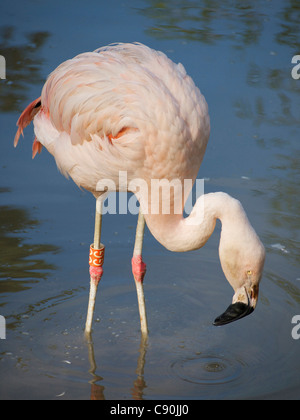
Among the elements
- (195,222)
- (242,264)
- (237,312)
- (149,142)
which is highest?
(149,142)

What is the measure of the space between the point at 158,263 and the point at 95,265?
637 millimetres

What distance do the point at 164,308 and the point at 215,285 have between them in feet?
1.27

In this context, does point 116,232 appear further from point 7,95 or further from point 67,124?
point 7,95

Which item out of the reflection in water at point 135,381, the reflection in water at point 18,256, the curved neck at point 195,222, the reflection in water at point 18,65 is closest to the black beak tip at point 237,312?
Answer: the curved neck at point 195,222

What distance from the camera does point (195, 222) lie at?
3414 mm

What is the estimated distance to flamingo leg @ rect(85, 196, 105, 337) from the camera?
3.91 m

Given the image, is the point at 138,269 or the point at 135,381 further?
the point at 138,269

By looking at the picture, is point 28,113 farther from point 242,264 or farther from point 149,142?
point 242,264

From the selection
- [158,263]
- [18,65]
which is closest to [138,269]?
[158,263]

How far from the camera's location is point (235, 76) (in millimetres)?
7164

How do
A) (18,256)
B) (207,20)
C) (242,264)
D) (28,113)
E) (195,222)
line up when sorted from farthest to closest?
(207,20) < (18,256) < (28,113) < (195,222) < (242,264)

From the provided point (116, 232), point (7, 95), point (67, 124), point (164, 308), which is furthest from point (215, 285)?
point (7, 95)

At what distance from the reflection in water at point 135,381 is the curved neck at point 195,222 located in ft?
2.10

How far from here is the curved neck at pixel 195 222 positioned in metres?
3.31
